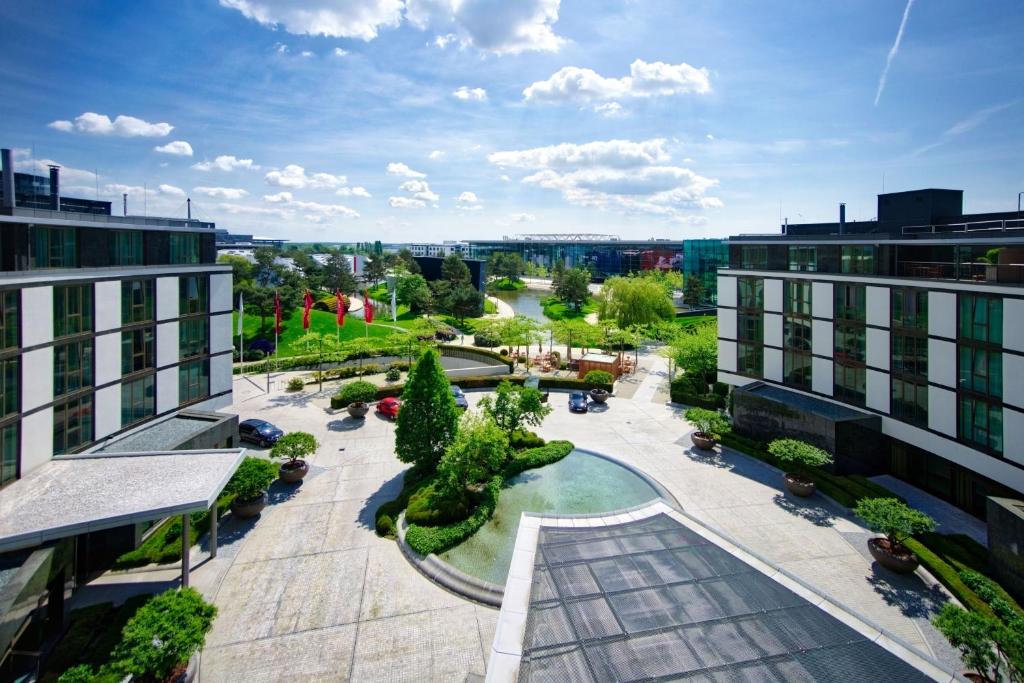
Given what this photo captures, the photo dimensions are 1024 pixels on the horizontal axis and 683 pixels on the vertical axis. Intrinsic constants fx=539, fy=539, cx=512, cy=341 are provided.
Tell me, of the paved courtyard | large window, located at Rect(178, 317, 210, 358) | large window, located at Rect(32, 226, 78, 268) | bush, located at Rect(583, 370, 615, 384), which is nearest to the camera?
the paved courtyard

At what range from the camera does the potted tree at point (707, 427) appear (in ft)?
101

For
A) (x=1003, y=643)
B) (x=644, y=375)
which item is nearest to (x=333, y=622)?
(x=1003, y=643)

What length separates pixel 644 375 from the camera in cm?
5094

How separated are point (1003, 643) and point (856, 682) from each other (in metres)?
5.83

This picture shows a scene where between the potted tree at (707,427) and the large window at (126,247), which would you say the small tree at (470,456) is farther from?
the large window at (126,247)

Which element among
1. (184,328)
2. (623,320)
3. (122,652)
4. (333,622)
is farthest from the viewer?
(623,320)

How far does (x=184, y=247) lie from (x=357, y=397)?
1414 centimetres

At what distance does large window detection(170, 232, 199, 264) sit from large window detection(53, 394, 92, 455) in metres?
8.50

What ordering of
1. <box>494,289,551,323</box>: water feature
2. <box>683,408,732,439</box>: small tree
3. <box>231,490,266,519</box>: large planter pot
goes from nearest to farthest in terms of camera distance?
<box>231,490,266,519</box>: large planter pot, <box>683,408,732,439</box>: small tree, <box>494,289,551,323</box>: water feature

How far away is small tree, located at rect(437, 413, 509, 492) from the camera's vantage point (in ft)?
77.3

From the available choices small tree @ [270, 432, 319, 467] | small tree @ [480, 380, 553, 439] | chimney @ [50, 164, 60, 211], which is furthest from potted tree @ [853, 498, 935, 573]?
chimney @ [50, 164, 60, 211]

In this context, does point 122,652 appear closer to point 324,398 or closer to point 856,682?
point 856,682

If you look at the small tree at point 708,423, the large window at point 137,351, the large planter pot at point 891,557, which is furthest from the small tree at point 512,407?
the large window at point 137,351

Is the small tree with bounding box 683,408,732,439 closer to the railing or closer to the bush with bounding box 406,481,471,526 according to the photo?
the bush with bounding box 406,481,471,526
